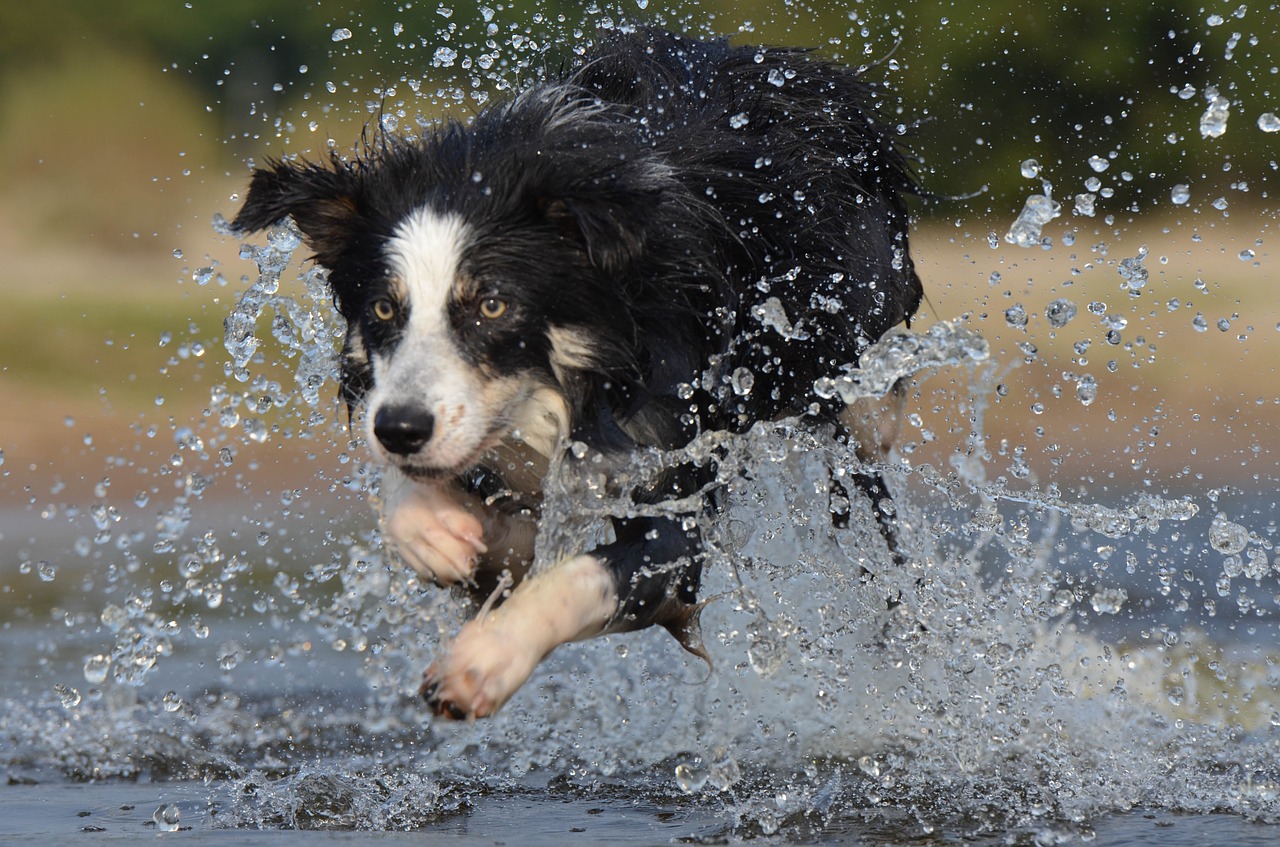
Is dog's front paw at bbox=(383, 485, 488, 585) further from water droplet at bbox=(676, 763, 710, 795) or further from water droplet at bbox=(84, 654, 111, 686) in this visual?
water droplet at bbox=(84, 654, 111, 686)

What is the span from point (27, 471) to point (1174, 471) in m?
8.80

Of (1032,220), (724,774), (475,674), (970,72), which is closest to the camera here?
(475,674)

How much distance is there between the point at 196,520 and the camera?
11242 mm

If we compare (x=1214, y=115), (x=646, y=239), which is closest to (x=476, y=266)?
(x=646, y=239)

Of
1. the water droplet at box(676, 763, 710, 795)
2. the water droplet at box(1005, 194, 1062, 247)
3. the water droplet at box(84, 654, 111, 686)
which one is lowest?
the water droplet at box(676, 763, 710, 795)

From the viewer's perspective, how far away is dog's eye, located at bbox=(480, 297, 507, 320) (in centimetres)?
387

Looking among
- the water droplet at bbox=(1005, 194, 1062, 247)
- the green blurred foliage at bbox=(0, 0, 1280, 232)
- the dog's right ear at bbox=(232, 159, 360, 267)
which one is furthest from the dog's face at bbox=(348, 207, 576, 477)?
the green blurred foliage at bbox=(0, 0, 1280, 232)

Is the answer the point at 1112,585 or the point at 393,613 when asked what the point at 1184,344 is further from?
the point at 393,613

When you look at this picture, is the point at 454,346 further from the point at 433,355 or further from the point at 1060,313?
the point at 1060,313

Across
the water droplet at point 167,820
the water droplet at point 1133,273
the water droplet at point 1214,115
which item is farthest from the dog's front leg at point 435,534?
the water droplet at point 1214,115

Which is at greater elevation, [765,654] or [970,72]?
[970,72]

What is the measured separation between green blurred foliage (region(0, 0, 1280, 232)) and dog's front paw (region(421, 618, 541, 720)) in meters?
14.9

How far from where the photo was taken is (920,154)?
1421 centimetres

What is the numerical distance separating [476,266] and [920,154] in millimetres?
10900
